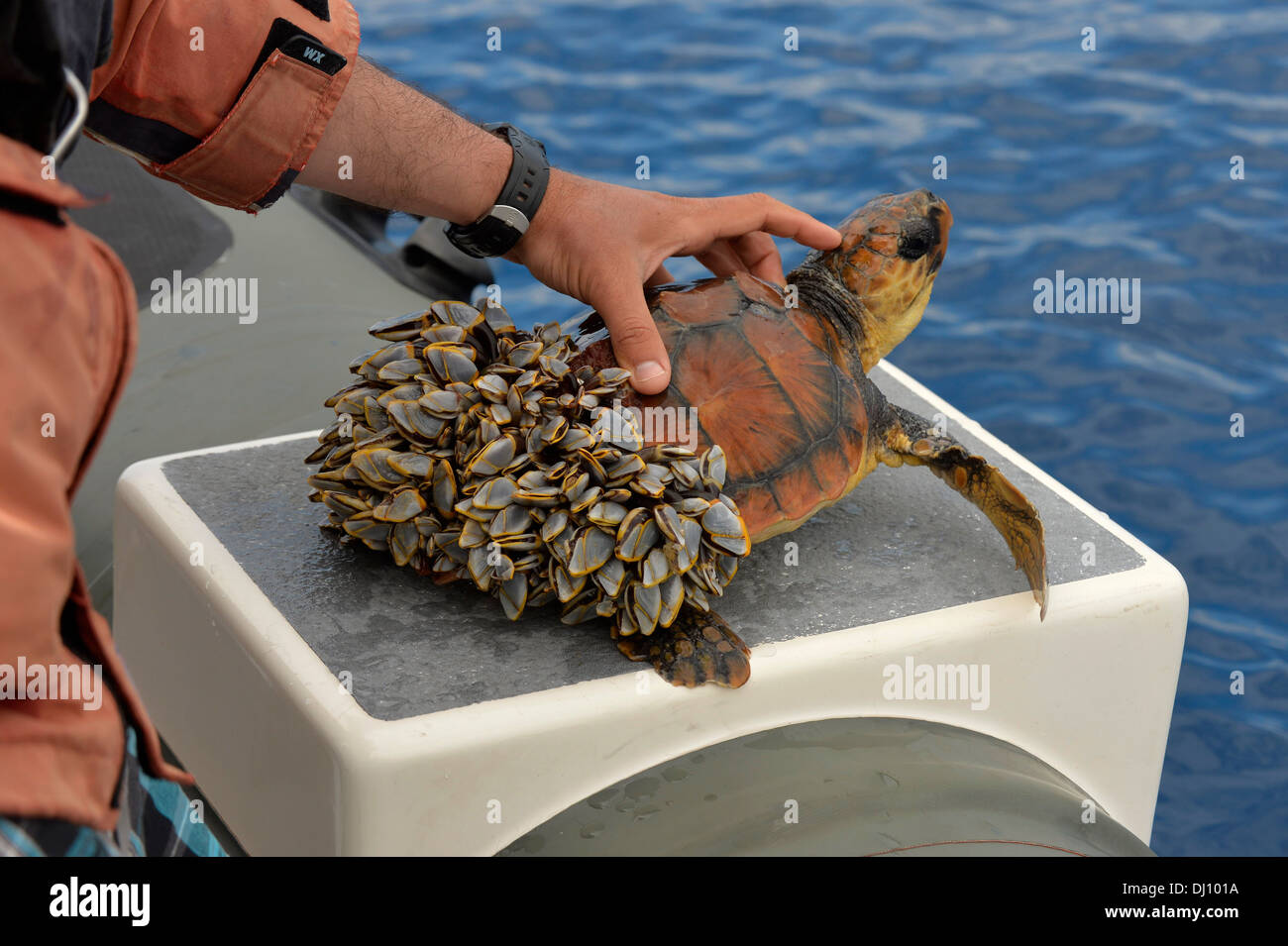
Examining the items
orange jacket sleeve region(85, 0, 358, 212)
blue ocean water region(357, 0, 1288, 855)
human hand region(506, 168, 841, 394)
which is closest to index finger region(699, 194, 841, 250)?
human hand region(506, 168, 841, 394)

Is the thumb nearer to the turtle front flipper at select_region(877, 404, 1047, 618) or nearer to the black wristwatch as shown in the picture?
the black wristwatch

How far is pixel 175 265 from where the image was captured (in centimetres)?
205

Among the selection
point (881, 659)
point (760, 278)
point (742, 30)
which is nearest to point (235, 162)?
point (760, 278)

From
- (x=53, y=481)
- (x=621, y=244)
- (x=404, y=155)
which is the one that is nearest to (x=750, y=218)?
(x=621, y=244)

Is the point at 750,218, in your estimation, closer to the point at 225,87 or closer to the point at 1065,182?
the point at 225,87

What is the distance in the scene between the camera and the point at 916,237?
4.33 ft

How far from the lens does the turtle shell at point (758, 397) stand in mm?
1113

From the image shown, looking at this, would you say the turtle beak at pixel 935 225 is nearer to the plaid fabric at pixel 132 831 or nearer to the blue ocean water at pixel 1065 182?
the plaid fabric at pixel 132 831

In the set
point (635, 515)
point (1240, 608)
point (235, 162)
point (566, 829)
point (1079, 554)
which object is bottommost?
point (1240, 608)

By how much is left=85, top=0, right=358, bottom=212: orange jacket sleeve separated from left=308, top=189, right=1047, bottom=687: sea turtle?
0.60 feet

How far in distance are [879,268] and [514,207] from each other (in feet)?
1.32

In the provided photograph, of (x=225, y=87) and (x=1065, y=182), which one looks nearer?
(x=225, y=87)
